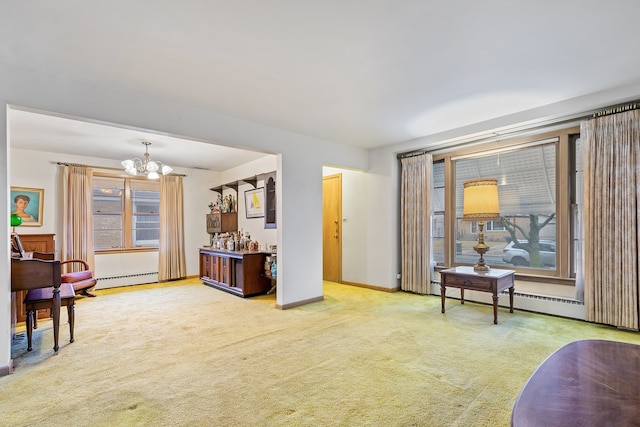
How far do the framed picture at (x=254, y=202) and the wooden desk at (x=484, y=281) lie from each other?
11.4ft

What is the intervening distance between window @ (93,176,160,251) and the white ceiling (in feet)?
8.60

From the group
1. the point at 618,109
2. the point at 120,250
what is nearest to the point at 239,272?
the point at 120,250

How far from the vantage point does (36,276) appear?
8.97ft

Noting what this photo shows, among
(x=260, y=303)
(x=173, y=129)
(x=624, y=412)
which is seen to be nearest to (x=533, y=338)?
(x=624, y=412)

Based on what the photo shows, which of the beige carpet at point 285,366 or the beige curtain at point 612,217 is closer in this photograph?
the beige carpet at point 285,366

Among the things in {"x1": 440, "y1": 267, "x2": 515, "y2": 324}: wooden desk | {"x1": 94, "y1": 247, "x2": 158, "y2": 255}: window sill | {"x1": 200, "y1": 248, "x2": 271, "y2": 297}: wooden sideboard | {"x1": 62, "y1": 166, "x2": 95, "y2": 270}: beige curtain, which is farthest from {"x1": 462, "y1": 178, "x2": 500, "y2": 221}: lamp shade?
{"x1": 62, "y1": 166, "x2": 95, "y2": 270}: beige curtain

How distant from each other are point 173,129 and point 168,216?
3712 mm

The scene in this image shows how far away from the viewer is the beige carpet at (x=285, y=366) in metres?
1.92

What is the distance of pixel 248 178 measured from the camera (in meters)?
6.14

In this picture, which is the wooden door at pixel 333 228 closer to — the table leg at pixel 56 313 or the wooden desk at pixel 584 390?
the table leg at pixel 56 313

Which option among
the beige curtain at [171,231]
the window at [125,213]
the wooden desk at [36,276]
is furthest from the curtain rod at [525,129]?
the window at [125,213]

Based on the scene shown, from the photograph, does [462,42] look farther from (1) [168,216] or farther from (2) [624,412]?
(1) [168,216]

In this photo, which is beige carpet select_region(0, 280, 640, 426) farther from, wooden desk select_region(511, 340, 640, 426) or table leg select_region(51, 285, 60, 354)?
wooden desk select_region(511, 340, 640, 426)

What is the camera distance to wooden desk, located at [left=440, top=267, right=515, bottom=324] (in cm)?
353
